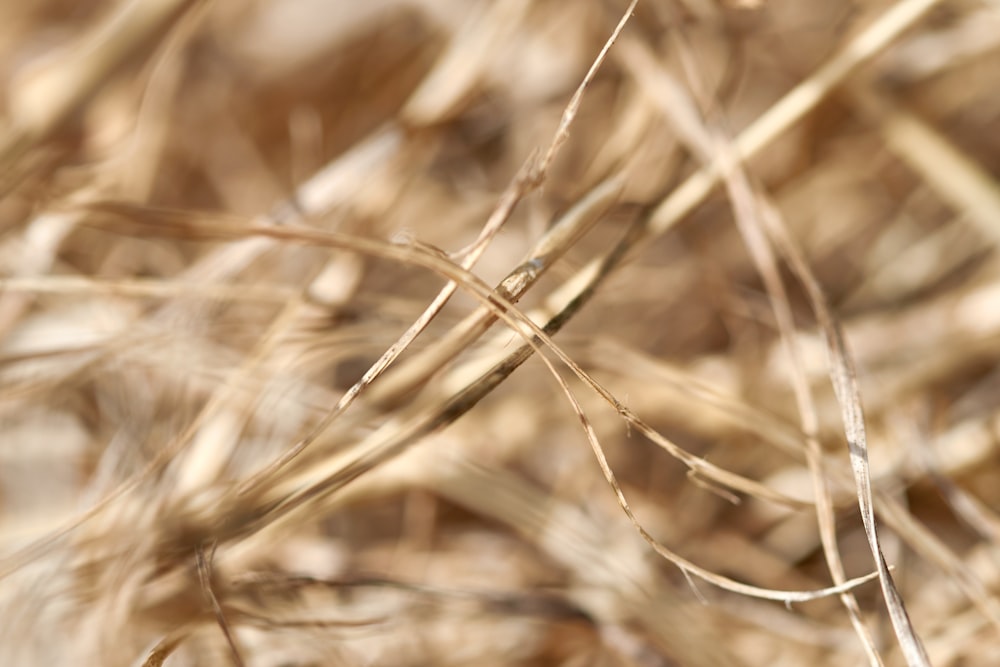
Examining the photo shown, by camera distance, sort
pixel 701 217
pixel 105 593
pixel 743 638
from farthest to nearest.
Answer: pixel 701 217, pixel 743 638, pixel 105 593

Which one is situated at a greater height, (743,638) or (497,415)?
(497,415)

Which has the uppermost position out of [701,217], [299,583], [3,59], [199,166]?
[3,59]

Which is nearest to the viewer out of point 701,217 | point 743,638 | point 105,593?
point 105,593

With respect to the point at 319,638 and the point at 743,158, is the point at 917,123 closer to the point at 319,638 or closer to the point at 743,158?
the point at 743,158

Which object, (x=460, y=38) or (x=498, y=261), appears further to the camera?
(x=498, y=261)

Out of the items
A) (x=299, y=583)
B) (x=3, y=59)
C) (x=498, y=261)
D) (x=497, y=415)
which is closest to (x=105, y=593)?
(x=299, y=583)

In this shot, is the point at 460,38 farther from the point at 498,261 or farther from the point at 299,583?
the point at 299,583
